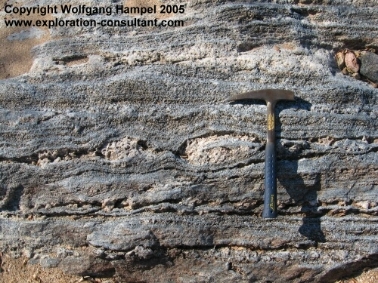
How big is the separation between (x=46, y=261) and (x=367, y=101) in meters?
2.40

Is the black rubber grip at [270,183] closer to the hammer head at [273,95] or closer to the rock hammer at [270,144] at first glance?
the rock hammer at [270,144]

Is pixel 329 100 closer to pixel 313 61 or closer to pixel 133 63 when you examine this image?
pixel 313 61

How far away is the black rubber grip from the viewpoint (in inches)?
123

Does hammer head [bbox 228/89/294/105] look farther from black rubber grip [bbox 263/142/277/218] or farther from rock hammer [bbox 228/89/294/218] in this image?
black rubber grip [bbox 263/142/277/218]

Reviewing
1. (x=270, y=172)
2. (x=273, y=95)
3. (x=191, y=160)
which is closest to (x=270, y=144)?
(x=270, y=172)

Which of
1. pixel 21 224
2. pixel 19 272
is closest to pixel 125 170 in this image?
pixel 21 224

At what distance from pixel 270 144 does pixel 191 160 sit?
52cm

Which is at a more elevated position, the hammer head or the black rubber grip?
the hammer head

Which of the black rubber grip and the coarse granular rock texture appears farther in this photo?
the coarse granular rock texture

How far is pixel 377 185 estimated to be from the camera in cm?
333

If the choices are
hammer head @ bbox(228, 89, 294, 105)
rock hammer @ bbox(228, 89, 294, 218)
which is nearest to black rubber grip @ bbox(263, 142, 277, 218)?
rock hammer @ bbox(228, 89, 294, 218)

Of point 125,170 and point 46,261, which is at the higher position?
point 125,170

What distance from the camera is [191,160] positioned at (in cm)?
335

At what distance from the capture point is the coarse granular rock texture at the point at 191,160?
3297 millimetres
